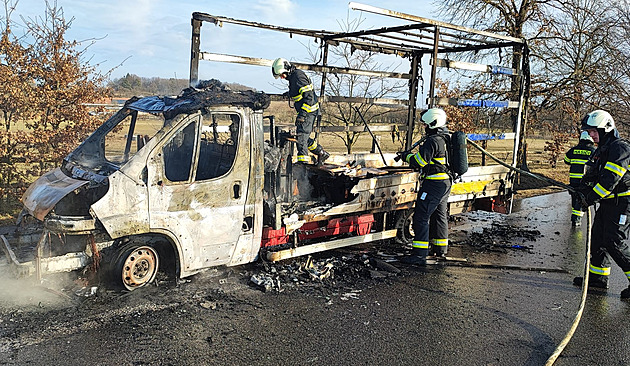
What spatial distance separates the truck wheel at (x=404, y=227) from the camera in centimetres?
751

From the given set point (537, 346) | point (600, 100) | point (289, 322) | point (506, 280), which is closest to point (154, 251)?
point (289, 322)

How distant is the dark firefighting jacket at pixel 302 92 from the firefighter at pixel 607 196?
3709 millimetres

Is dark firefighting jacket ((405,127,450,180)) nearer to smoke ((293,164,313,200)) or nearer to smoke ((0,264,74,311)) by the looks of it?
smoke ((293,164,313,200))

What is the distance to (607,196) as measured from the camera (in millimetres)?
5789

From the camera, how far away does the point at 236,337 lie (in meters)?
4.34

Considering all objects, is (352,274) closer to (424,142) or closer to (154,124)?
(424,142)

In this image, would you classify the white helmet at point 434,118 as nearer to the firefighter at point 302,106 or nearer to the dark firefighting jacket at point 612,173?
the firefighter at point 302,106

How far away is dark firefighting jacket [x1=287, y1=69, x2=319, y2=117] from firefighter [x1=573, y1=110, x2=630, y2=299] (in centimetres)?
371

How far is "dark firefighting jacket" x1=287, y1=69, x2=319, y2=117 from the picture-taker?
714 cm

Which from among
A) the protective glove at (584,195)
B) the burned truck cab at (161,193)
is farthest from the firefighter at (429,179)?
the burned truck cab at (161,193)

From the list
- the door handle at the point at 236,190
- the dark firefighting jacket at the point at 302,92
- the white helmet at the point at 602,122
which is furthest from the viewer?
the dark firefighting jacket at the point at 302,92

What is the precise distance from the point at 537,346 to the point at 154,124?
4672mm

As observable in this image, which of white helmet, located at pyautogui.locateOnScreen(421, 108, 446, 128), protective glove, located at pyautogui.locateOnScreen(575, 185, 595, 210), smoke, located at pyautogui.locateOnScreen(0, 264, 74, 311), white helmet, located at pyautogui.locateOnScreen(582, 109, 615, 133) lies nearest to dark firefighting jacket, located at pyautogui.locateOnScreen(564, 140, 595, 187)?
protective glove, located at pyautogui.locateOnScreen(575, 185, 595, 210)

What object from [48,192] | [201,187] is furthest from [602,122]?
[48,192]
